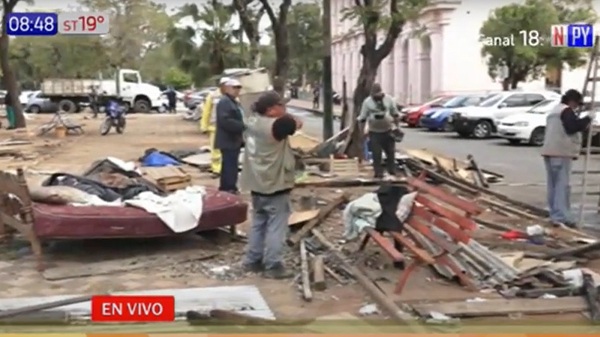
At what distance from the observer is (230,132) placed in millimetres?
10312

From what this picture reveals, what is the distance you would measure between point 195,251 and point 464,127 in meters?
17.2

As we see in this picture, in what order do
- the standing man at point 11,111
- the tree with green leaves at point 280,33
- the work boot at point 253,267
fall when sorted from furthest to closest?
the standing man at point 11,111
the tree with green leaves at point 280,33
the work boot at point 253,267

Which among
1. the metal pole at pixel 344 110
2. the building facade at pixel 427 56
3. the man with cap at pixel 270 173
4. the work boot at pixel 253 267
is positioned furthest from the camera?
the metal pole at pixel 344 110

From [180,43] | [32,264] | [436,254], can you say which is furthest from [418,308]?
[180,43]

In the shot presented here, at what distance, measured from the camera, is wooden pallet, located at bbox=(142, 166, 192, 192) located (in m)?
11.3

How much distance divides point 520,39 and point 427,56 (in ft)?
12.6

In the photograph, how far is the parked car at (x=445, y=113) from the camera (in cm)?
2558

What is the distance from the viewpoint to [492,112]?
2342 centimetres

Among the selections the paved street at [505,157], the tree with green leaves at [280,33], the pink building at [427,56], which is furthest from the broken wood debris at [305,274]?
the tree with green leaves at [280,33]

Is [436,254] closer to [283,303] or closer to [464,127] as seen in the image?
[283,303]

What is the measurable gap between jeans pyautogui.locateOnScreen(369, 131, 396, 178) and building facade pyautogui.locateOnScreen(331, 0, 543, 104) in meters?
2.15

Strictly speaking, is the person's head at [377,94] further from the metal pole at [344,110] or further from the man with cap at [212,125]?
the metal pole at [344,110]

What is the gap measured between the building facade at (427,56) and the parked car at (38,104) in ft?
65.3

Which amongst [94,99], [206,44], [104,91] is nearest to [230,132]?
[206,44]
